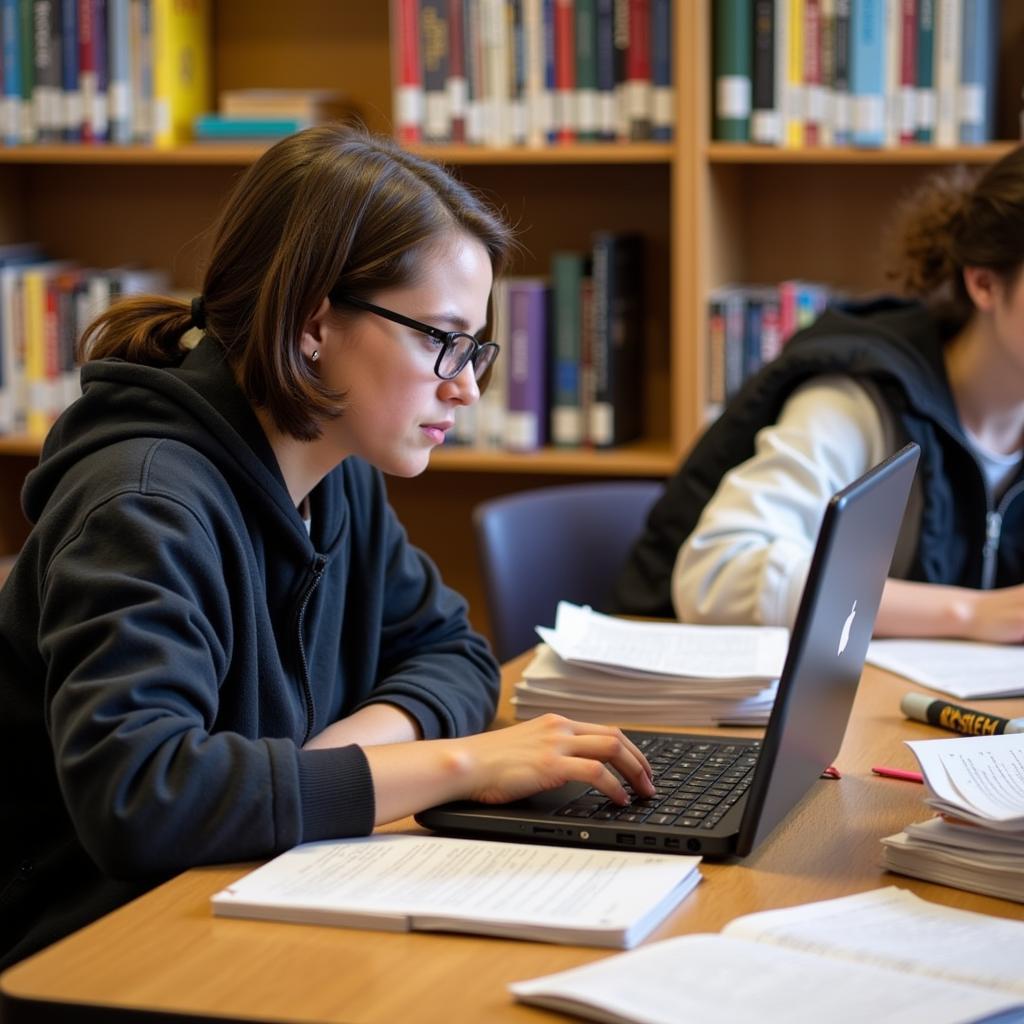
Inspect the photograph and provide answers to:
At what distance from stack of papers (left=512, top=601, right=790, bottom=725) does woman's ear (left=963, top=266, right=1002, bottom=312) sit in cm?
64

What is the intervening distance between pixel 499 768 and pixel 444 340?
1.27ft

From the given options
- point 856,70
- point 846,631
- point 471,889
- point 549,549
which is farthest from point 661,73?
point 471,889

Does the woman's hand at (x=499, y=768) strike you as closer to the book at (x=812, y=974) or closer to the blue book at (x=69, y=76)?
the book at (x=812, y=974)

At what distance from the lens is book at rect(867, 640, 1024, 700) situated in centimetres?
153

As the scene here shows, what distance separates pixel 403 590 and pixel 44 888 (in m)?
0.48

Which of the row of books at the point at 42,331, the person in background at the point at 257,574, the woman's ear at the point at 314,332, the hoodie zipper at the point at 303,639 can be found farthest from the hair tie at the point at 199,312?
the row of books at the point at 42,331

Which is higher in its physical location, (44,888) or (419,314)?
(419,314)

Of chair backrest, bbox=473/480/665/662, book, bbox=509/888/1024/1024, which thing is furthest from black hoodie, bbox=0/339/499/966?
chair backrest, bbox=473/480/665/662

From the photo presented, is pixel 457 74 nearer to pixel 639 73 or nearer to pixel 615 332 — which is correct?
pixel 639 73

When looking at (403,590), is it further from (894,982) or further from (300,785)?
(894,982)

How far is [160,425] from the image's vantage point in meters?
1.21

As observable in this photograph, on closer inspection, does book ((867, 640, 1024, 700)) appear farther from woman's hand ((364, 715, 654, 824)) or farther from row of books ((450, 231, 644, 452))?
row of books ((450, 231, 644, 452))

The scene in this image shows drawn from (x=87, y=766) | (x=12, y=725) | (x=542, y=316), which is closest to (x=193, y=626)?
(x=87, y=766)

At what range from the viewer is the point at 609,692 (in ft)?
4.77
